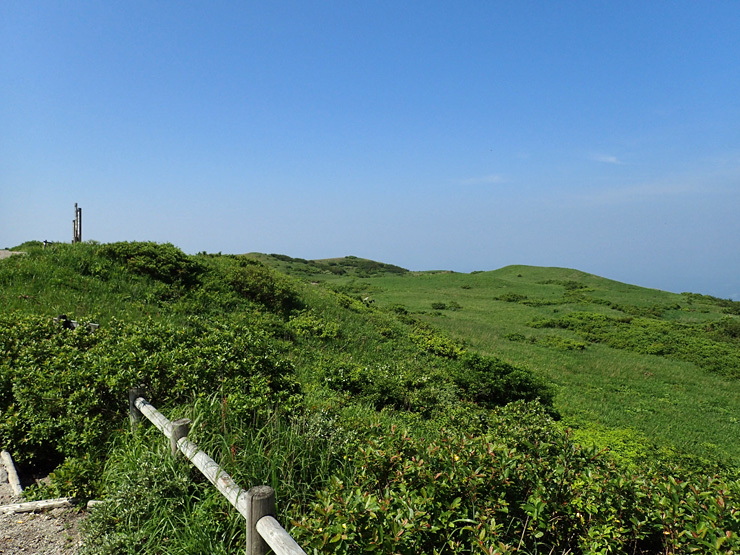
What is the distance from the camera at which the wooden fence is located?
2.88 meters

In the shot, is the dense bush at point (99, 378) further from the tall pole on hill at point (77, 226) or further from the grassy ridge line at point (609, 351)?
the tall pole on hill at point (77, 226)

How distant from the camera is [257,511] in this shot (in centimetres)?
303

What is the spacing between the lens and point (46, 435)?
17.1 feet

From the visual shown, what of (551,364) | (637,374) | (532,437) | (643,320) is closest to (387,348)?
(551,364)

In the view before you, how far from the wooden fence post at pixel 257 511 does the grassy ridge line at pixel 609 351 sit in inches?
359

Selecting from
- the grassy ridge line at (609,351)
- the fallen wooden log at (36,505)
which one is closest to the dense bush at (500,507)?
the fallen wooden log at (36,505)

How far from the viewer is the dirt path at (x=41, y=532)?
384 cm

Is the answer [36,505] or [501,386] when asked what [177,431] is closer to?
[36,505]

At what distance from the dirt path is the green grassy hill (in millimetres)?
240

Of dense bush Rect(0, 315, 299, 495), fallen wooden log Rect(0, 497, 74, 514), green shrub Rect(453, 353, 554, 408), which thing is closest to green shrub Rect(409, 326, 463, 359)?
green shrub Rect(453, 353, 554, 408)

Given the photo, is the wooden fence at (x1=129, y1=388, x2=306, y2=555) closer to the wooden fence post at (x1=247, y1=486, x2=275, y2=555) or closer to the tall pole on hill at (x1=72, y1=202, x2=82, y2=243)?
the wooden fence post at (x1=247, y1=486, x2=275, y2=555)

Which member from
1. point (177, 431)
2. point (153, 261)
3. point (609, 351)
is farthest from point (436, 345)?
point (177, 431)

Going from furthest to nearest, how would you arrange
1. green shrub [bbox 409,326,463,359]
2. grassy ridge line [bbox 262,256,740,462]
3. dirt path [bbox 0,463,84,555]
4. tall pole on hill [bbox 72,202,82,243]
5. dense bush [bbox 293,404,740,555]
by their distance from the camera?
tall pole on hill [bbox 72,202,82,243] → green shrub [bbox 409,326,463,359] → grassy ridge line [bbox 262,256,740,462] → dirt path [bbox 0,463,84,555] → dense bush [bbox 293,404,740,555]

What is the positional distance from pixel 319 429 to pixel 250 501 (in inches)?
63.5
